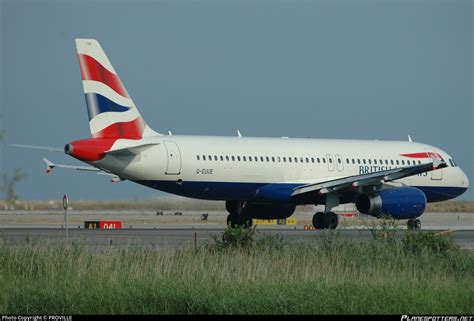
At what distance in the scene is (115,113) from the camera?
40.7 meters

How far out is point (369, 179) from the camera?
4322 centimetres

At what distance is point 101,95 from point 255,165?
715 centimetres

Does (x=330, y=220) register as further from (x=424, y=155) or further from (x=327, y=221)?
(x=424, y=155)

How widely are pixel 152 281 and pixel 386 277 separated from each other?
16.3 feet

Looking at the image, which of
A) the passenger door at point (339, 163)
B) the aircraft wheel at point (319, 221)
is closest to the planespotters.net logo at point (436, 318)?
the aircraft wheel at point (319, 221)

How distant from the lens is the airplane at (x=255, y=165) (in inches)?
1598

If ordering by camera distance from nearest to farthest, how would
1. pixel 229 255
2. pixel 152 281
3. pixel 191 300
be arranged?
pixel 191 300, pixel 152 281, pixel 229 255

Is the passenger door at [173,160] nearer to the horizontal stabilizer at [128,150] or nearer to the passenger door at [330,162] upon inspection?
the horizontal stabilizer at [128,150]

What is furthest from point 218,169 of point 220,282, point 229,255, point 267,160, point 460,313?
point 460,313

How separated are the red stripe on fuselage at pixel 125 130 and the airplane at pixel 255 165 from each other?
0.04 meters

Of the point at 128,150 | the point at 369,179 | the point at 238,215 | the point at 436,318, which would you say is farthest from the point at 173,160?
the point at 436,318

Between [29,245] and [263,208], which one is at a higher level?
[263,208]

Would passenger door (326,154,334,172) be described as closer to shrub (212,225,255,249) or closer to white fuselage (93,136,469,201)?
white fuselage (93,136,469,201)

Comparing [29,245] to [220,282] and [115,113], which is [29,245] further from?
[115,113]
